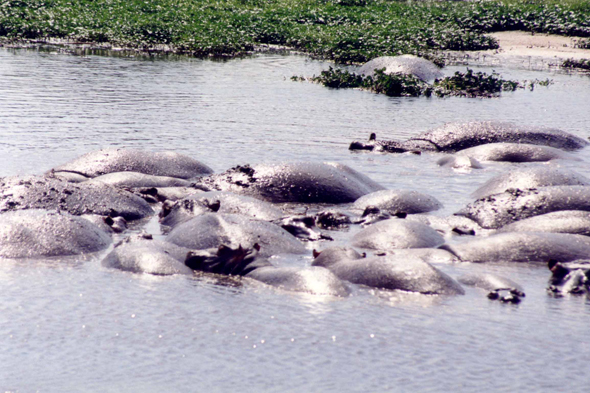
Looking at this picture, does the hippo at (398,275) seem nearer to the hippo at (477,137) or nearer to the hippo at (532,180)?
the hippo at (532,180)

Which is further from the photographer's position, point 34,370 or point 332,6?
point 332,6

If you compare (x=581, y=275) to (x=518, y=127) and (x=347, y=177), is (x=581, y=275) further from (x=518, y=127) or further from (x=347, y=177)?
(x=518, y=127)

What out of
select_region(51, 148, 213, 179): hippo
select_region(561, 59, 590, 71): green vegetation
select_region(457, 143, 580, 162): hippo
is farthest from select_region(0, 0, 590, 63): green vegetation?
select_region(51, 148, 213, 179): hippo

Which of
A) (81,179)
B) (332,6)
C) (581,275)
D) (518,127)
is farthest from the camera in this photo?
(332,6)

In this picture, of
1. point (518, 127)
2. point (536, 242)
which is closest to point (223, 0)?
point (518, 127)

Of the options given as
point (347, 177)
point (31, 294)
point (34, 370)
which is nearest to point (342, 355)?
point (34, 370)

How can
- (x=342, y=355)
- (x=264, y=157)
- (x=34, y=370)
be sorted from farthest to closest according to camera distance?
(x=264, y=157), (x=342, y=355), (x=34, y=370)

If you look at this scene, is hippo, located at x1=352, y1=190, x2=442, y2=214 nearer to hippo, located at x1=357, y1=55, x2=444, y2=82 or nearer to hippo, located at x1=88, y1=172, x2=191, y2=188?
hippo, located at x1=88, y1=172, x2=191, y2=188

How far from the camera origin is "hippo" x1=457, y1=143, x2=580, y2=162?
45.6ft

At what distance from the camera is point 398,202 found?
1050 centimetres

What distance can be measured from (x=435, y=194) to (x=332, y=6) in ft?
102

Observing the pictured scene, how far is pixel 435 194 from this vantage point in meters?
11.7

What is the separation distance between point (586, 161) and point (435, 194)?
3.69m

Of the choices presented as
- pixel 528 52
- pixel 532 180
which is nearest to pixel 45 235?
pixel 532 180
